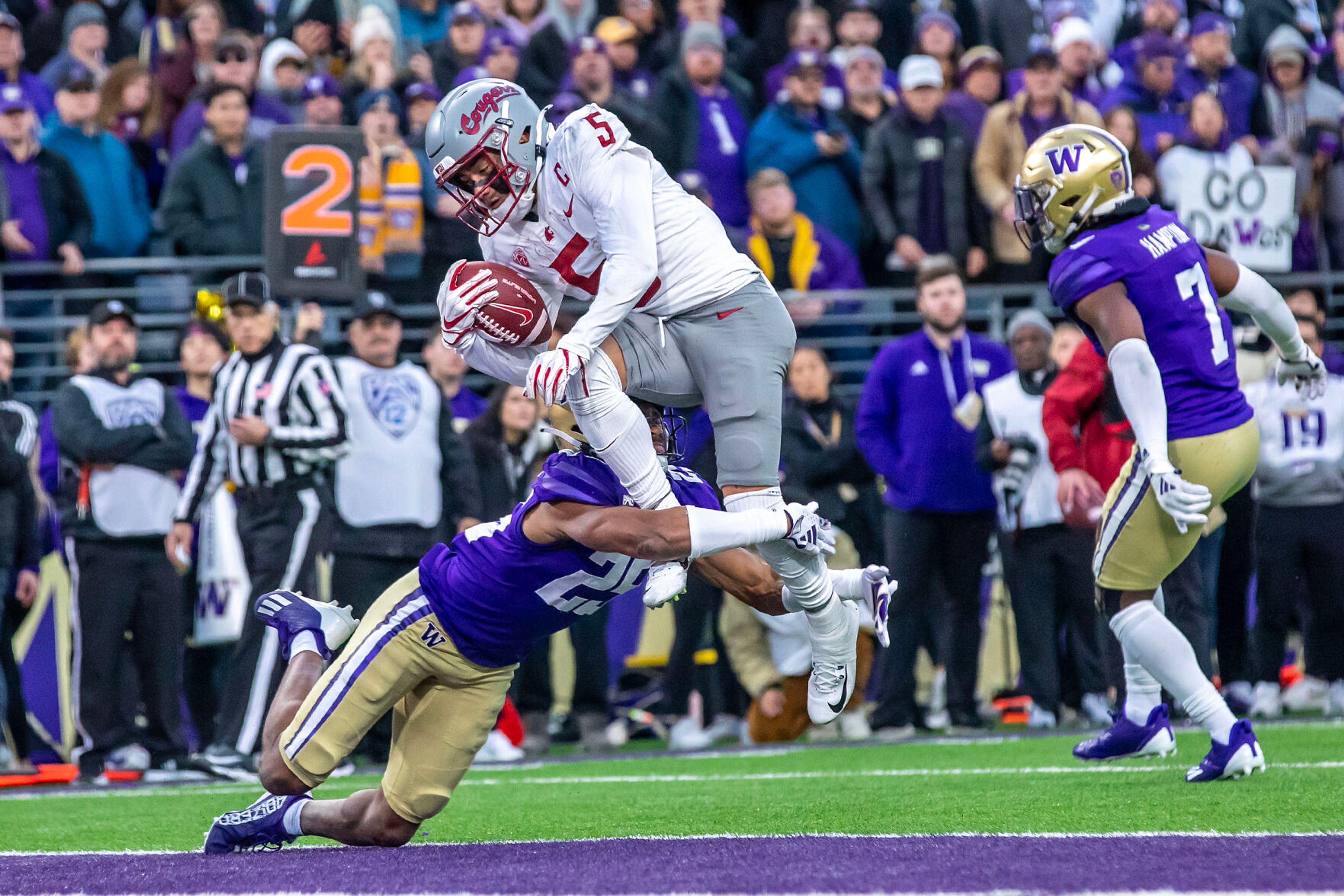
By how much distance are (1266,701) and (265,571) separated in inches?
203

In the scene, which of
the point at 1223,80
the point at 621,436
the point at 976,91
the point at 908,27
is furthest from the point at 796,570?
the point at 908,27

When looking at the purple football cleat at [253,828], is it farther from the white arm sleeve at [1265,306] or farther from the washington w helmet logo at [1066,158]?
the white arm sleeve at [1265,306]

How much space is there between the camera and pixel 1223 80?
1290cm

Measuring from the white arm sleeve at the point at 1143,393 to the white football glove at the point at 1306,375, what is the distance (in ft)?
3.03

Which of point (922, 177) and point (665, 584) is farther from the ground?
point (922, 177)

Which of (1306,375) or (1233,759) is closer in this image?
(1233,759)

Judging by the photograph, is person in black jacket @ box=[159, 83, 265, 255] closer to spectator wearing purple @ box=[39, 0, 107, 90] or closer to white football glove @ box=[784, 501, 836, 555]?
spectator wearing purple @ box=[39, 0, 107, 90]

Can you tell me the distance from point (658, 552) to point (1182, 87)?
9.45 m

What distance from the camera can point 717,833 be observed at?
4969mm

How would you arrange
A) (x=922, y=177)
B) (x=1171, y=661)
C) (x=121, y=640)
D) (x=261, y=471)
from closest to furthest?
(x=1171, y=661) < (x=261, y=471) < (x=121, y=640) < (x=922, y=177)

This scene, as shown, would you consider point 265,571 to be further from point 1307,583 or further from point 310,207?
point 1307,583

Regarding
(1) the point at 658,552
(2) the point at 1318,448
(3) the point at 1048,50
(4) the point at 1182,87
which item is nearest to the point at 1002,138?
(3) the point at 1048,50

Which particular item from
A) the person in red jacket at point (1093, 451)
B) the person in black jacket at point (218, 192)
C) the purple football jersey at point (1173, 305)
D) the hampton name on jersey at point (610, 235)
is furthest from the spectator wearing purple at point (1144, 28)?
the hampton name on jersey at point (610, 235)

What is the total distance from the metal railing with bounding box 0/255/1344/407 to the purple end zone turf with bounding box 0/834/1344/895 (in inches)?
243
